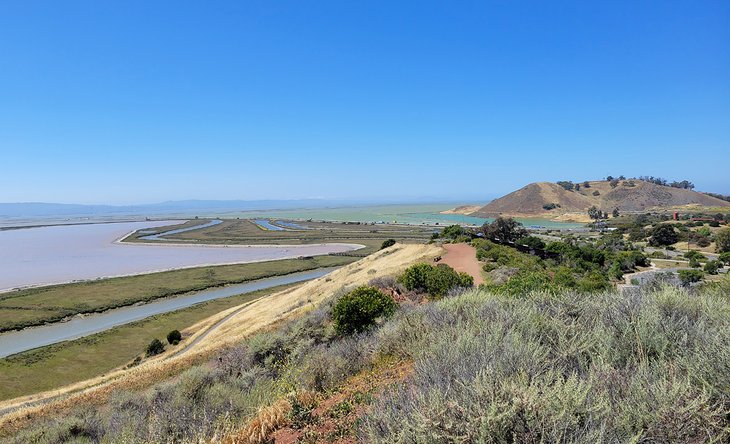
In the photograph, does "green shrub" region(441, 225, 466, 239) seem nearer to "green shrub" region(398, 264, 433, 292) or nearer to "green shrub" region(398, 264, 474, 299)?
"green shrub" region(398, 264, 433, 292)

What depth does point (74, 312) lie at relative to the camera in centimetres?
3719

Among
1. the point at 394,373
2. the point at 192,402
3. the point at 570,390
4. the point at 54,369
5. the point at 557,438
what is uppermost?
the point at 570,390

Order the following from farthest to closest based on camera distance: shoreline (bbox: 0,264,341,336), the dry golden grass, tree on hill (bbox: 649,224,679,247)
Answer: tree on hill (bbox: 649,224,679,247) → shoreline (bbox: 0,264,341,336) → the dry golden grass

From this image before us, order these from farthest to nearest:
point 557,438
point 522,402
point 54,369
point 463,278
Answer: point 54,369
point 463,278
point 522,402
point 557,438

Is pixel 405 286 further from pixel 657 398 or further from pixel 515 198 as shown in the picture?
pixel 515 198

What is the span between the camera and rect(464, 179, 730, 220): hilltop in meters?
142

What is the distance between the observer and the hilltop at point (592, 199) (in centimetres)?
14188

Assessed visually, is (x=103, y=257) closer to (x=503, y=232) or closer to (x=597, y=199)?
(x=503, y=232)

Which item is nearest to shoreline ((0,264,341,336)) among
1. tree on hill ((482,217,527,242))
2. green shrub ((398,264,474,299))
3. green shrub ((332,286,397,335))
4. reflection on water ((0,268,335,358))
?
reflection on water ((0,268,335,358))

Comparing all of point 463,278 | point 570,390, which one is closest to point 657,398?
point 570,390

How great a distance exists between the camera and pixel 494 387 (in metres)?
3.77

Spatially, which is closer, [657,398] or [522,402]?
[522,402]

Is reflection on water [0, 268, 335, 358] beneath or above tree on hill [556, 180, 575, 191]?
beneath

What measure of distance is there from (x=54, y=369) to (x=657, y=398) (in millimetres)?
30971
